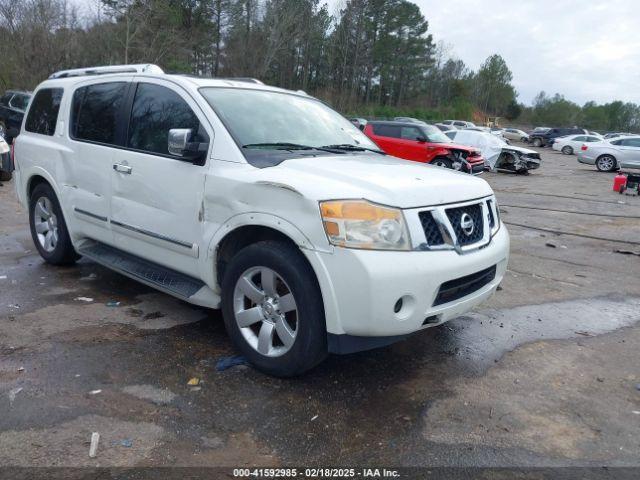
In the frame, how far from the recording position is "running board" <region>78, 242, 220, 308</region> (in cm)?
389

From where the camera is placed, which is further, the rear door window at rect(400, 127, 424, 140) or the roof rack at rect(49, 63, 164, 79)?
the rear door window at rect(400, 127, 424, 140)

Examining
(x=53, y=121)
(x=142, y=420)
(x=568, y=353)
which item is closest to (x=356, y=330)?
(x=142, y=420)

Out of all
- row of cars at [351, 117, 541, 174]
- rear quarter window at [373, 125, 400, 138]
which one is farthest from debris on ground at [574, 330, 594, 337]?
rear quarter window at [373, 125, 400, 138]

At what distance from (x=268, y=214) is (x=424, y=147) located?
14175 mm

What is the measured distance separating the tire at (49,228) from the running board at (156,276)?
52 cm

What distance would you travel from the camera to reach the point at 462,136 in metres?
21.0

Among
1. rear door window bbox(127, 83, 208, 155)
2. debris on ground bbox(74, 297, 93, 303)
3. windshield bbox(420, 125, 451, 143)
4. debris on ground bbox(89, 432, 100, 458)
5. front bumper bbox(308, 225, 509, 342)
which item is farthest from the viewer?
windshield bbox(420, 125, 451, 143)

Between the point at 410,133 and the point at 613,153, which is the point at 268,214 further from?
the point at 613,153

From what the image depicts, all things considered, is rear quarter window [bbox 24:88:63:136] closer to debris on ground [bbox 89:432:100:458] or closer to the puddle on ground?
debris on ground [bbox 89:432:100:458]

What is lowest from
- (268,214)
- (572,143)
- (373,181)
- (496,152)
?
(268,214)

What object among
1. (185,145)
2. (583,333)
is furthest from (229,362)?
(583,333)

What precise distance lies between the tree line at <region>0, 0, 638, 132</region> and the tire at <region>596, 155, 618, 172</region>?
782 inches

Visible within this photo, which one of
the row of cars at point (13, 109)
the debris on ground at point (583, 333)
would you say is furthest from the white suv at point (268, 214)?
the row of cars at point (13, 109)

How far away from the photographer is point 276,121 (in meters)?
4.20
